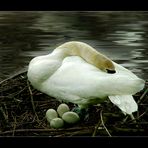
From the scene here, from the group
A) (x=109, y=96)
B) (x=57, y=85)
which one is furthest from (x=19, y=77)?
(x=109, y=96)

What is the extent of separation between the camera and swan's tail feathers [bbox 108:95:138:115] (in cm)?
126

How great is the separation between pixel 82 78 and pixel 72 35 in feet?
1.30

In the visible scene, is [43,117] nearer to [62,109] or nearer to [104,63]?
[62,109]

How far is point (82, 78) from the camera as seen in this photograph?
1.34 m

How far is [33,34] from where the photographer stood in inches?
69.6

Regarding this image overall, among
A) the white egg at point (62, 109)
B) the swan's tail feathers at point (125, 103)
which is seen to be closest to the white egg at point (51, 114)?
the white egg at point (62, 109)

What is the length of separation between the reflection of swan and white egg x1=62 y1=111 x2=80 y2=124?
0.03 m

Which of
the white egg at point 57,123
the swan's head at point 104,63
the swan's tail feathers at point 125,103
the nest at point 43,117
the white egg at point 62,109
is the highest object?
the swan's head at point 104,63

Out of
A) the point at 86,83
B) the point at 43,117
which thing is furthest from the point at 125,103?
the point at 43,117

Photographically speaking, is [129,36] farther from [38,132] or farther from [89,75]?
[38,132]

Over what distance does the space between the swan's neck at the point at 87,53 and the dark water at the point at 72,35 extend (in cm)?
21

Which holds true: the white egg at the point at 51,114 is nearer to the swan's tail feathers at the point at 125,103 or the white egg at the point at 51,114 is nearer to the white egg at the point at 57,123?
the white egg at the point at 57,123

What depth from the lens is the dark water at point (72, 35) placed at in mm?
1613

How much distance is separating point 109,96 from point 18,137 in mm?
213
